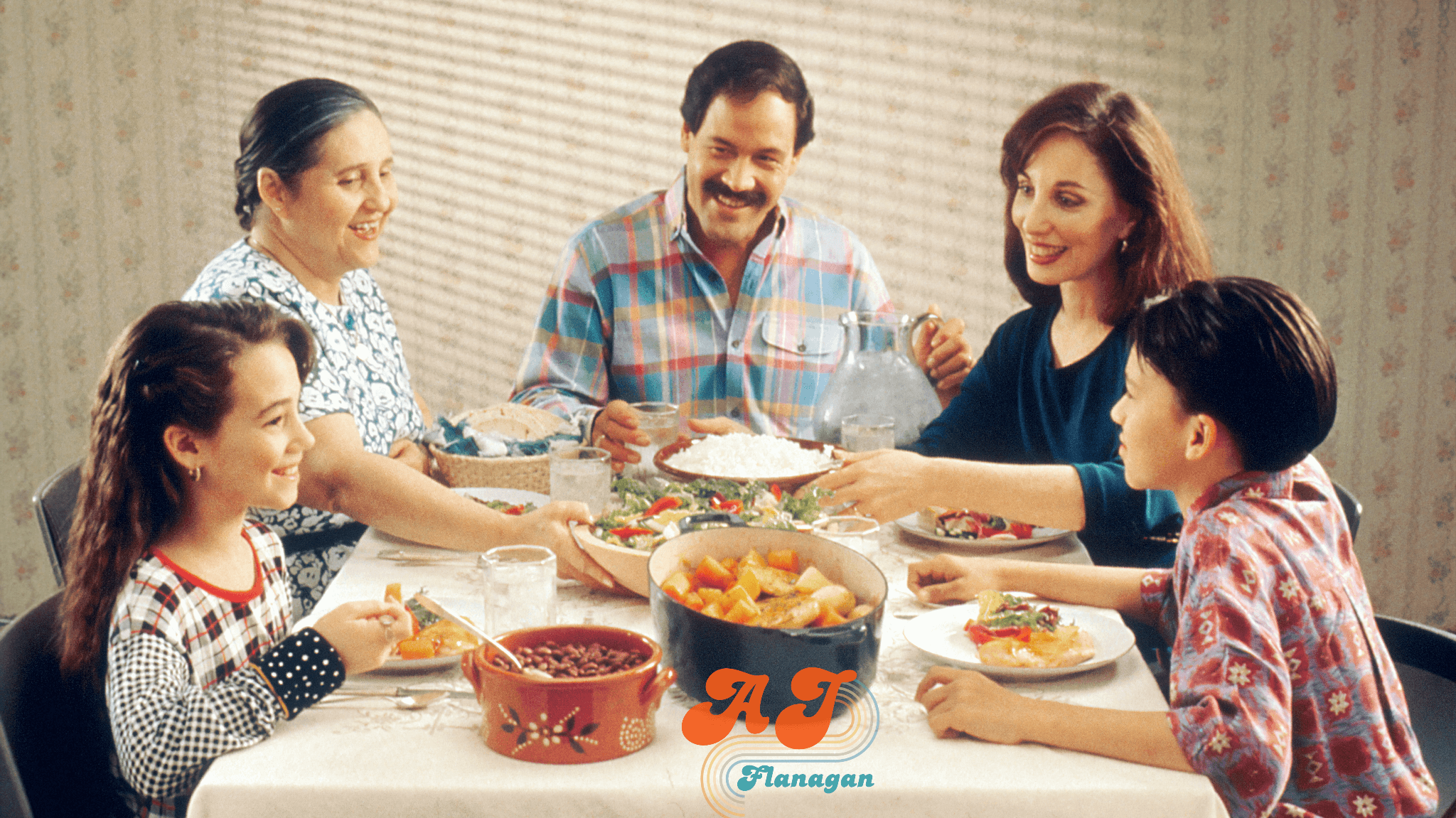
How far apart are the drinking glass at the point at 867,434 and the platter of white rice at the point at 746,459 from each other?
4 centimetres

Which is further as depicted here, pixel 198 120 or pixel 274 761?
pixel 198 120

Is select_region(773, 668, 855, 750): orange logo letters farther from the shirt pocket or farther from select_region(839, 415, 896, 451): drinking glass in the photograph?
the shirt pocket

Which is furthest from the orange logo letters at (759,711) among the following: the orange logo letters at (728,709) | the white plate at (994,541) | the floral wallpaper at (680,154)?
the floral wallpaper at (680,154)

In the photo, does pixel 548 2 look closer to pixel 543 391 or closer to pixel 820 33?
pixel 820 33

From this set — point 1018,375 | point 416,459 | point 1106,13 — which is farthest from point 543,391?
point 1106,13

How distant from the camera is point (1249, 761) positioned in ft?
2.89

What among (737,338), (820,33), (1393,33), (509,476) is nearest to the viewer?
(509,476)

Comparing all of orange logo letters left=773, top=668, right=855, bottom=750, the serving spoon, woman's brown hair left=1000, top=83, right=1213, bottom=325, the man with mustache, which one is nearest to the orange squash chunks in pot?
orange logo letters left=773, top=668, right=855, bottom=750

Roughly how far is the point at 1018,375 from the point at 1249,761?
1150 mm

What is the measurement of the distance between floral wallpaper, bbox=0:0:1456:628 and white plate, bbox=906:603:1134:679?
234 cm

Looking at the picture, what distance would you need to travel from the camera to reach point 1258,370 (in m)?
1.09

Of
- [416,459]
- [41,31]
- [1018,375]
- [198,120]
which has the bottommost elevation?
[416,459]

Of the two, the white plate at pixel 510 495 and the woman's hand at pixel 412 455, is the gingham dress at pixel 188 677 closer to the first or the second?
the white plate at pixel 510 495

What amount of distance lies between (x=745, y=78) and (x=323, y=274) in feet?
3.13
